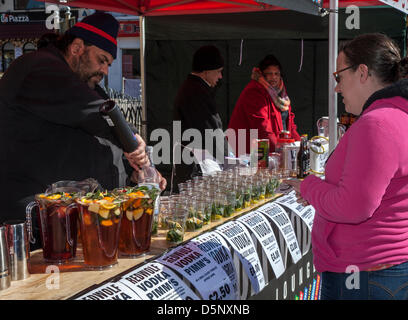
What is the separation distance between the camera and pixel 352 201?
61.5 inches

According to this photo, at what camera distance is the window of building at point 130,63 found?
17.3 meters

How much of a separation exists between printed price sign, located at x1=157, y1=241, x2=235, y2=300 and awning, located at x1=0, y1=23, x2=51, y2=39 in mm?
14019

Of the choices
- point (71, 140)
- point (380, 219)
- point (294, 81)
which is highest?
point (294, 81)

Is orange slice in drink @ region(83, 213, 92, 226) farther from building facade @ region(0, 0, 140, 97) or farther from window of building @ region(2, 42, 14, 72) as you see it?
window of building @ region(2, 42, 14, 72)

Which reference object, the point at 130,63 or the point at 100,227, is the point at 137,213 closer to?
the point at 100,227

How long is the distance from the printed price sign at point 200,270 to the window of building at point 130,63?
1593 cm

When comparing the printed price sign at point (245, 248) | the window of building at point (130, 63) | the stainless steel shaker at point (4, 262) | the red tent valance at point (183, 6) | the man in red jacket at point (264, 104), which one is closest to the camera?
the stainless steel shaker at point (4, 262)

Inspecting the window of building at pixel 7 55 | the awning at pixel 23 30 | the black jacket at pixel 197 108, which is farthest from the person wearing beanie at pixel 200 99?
the window of building at pixel 7 55

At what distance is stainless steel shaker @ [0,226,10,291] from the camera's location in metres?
1.37

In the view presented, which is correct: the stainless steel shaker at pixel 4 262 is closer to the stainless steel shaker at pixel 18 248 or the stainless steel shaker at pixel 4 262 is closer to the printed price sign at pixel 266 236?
the stainless steel shaker at pixel 18 248

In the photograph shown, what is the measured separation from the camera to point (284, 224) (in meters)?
2.44
